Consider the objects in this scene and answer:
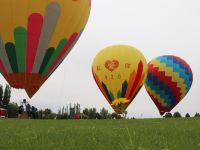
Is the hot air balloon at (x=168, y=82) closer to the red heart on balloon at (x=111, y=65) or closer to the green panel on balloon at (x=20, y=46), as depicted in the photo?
the red heart on balloon at (x=111, y=65)

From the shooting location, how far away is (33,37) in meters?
22.6

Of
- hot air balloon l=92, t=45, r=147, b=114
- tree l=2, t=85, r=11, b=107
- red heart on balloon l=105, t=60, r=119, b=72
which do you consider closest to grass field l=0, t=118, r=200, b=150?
hot air balloon l=92, t=45, r=147, b=114

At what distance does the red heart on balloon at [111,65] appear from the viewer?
114ft

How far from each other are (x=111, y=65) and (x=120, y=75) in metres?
1.29

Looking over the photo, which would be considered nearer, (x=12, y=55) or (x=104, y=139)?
(x=104, y=139)

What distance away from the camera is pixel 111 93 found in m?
34.2

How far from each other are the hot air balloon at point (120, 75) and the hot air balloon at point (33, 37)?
11121mm

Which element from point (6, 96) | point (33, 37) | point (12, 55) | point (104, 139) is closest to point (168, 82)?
point (33, 37)

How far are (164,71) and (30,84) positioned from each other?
20.9m

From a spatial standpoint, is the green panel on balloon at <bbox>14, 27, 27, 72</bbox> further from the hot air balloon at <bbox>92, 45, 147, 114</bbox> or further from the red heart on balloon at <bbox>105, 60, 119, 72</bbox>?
the red heart on balloon at <bbox>105, 60, 119, 72</bbox>

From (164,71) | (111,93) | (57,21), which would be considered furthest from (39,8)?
(164,71)

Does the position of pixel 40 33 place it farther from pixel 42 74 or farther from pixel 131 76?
pixel 131 76

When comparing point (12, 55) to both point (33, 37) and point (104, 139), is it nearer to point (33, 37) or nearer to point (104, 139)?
point (33, 37)

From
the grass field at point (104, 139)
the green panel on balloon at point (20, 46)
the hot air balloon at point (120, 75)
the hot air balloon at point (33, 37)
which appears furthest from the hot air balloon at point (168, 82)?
the grass field at point (104, 139)
